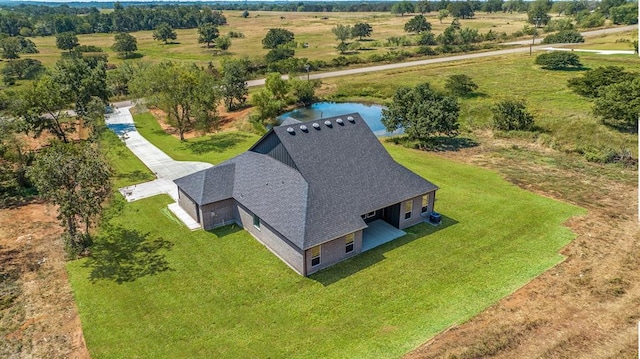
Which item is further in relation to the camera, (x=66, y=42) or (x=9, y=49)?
(x=66, y=42)

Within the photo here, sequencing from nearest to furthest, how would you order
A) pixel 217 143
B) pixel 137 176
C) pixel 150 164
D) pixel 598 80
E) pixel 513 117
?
1. pixel 137 176
2. pixel 150 164
3. pixel 217 143
4. pixel 513 117
5. pixel 598 80

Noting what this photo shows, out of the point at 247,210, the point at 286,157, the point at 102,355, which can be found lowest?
the point at 102,355

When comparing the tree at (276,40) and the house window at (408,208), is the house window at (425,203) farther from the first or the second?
the tree at (276,40)

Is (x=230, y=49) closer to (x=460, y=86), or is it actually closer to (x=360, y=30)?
(x=360, y=30)

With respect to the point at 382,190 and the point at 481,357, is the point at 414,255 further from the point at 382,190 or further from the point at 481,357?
the point at 481,357

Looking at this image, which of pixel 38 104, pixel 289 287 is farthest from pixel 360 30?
pixel 289 287

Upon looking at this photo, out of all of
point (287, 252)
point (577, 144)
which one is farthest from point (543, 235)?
point (577, 144)
